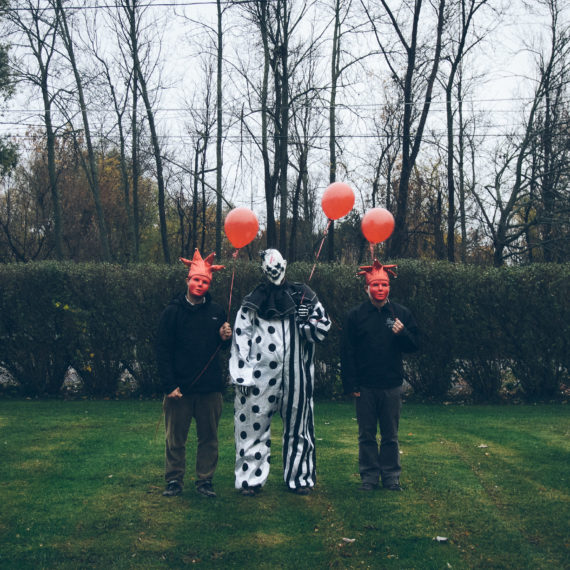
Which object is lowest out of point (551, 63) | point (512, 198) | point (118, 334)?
point (118, 334)

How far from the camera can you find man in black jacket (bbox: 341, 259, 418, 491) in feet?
19.6

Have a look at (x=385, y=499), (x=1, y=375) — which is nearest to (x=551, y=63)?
(x=1, y=375)

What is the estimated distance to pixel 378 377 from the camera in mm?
Result: 5949

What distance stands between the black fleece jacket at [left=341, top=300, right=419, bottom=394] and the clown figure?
14.2 inches

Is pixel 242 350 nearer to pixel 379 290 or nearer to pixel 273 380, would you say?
pixel 273 380

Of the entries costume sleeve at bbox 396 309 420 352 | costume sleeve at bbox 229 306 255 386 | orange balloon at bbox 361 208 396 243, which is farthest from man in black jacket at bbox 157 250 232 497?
orange balloon at bbox 361 208 396 243

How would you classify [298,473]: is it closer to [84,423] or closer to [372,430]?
[372,430]

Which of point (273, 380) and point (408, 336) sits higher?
point (408, 336)

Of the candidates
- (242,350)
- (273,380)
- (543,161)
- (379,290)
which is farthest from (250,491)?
(543,161)

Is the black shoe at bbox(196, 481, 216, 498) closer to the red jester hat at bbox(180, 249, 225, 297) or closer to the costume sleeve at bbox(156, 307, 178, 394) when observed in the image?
the costume sleeve at bbox(156, 307, 178, 394)

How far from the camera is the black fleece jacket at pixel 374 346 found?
597 cm

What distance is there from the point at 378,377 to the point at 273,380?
911mm

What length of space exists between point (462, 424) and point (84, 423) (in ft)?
16.7

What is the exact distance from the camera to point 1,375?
12.2 meters
